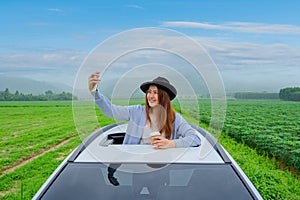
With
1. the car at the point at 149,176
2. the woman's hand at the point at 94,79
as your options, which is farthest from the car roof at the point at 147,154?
the woman's hand at the point at 94,79

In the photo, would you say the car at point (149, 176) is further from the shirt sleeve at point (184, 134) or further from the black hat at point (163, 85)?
the black hat at point (163, 85)

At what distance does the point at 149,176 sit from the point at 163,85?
105cm

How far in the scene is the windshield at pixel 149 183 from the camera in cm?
244

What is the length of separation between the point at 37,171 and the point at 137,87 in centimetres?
515

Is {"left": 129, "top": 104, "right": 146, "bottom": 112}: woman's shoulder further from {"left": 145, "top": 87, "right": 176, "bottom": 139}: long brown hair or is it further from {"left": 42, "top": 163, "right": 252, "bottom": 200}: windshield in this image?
{"left": 42, "top": 163, "right": 252, "bottom": 200}: windshield

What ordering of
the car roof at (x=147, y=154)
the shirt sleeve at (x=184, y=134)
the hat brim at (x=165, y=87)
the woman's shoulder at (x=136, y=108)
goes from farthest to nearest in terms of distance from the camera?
the woman's shoulder at (x=136, y=108) → the hat brim at (x=165, y=87) → the shirt sleeve at (x=184, y=134) → the car roof at (x=147, y=154)

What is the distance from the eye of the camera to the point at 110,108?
350 centimetres

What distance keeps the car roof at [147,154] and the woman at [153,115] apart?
398mm

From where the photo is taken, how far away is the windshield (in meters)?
2.44

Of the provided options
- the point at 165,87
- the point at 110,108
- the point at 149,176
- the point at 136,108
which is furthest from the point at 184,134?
the point at 149,176

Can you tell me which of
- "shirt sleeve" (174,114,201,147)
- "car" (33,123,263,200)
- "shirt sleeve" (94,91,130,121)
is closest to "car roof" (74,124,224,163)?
"car" (33,123,263,200)

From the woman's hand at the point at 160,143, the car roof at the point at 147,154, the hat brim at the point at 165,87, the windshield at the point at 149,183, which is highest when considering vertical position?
the hat brim at the point at 165,87

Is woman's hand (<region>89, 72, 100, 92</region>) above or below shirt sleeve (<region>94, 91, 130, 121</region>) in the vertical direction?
above

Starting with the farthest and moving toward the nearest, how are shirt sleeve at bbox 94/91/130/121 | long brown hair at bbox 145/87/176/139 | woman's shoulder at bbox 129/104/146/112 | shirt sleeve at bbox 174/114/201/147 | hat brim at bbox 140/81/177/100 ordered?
woman's shoulder at bbox 129/104/146/112 → long brown hair at bbox 145/87/176/139 → hat brim at bbox 140/81/177/100 → shirt sleeve at bbox 94/91/130/121 → shirt sleeve at bbox 174/114/201/147
